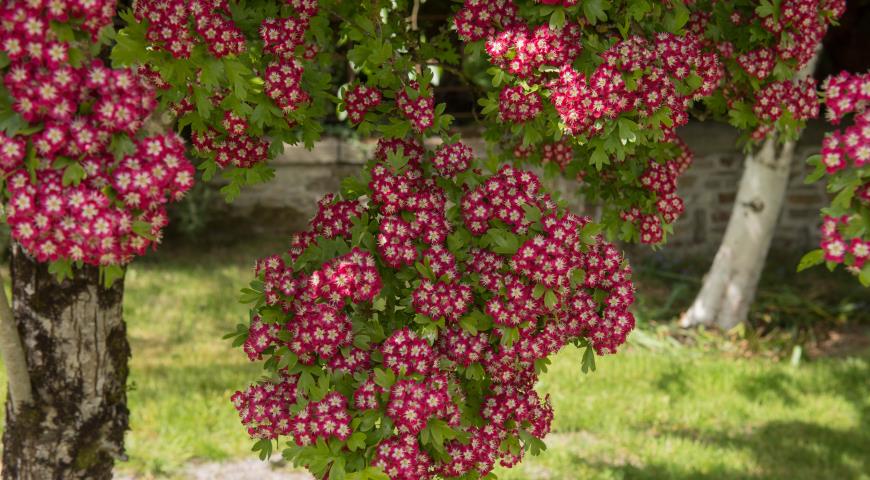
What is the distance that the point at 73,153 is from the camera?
161 cm

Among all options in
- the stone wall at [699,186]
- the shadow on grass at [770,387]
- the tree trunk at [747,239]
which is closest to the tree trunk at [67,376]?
the shadow on grass at [770,387]

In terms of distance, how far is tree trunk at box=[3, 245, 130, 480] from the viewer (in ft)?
9.59

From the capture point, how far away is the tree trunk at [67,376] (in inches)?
115

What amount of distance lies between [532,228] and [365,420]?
0.62 m

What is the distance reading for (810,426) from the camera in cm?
534

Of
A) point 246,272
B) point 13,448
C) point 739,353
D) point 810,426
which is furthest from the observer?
point 246,272

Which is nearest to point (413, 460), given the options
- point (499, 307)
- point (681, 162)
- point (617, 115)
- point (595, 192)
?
point (499, 307)

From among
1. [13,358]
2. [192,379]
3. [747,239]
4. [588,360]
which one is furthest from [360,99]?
[747,239]

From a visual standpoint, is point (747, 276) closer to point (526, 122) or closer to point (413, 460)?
point (526, 122)

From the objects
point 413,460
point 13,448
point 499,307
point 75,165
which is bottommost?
point 13,448

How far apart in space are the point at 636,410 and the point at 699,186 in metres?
3.41

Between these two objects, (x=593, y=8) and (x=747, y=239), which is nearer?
(x=593, y=8)

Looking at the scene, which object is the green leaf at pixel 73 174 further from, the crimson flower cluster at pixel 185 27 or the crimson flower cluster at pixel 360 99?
the crimson flower cluster at pixel 360 99

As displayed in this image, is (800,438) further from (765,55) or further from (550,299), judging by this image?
(550,299)
